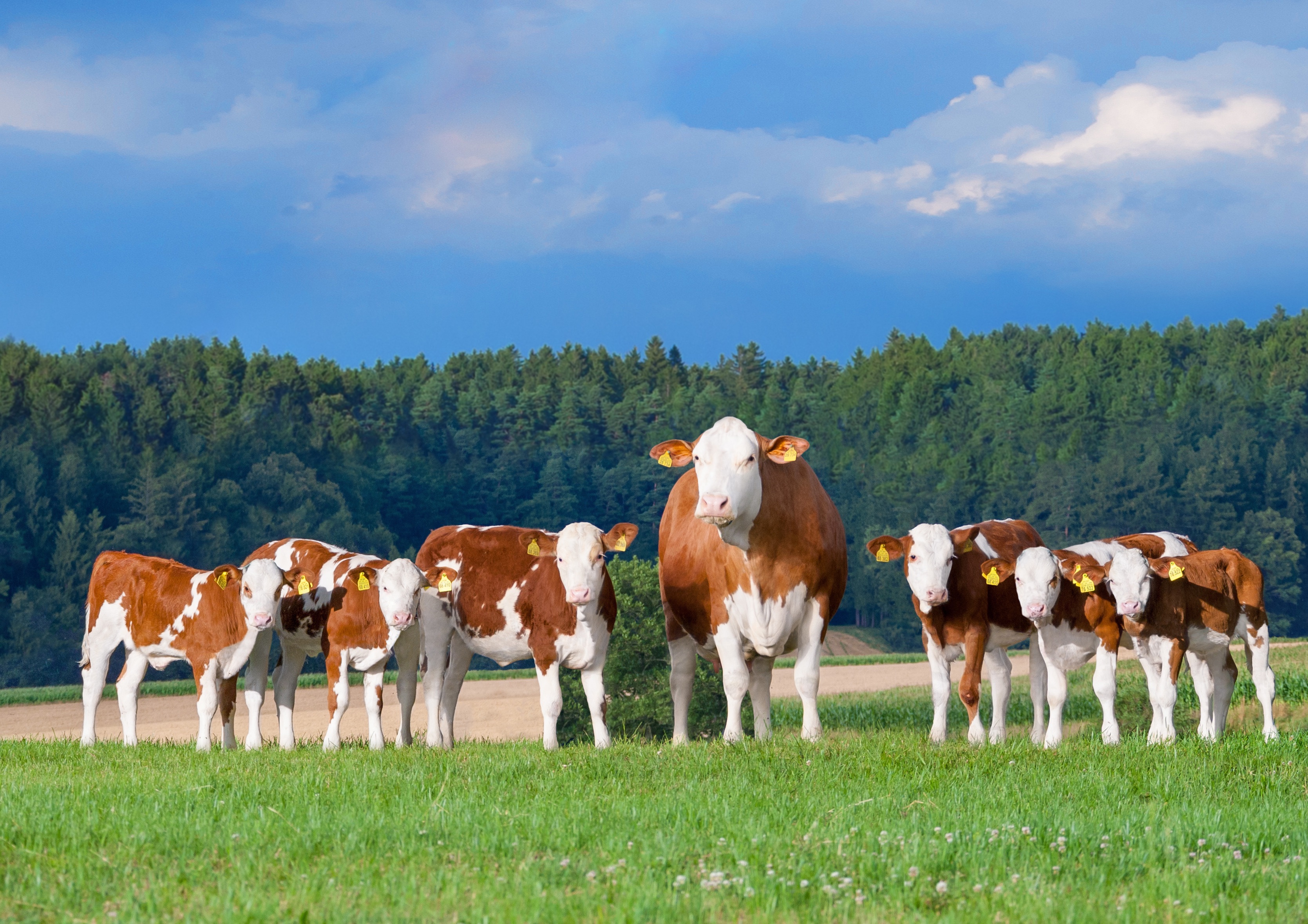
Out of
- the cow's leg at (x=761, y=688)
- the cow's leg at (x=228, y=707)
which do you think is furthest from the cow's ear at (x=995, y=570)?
the cow's leg at (x=228, y=707)

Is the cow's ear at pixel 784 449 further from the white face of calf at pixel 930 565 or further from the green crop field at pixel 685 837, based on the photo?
the green crop field at pixel 685 837

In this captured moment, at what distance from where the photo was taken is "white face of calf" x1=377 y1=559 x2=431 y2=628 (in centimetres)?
1189

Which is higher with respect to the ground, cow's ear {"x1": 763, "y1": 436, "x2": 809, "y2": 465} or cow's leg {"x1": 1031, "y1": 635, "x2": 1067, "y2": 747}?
cow's ear {"x1": 763, "y1": 436, "x2": 809, "y2": 465}

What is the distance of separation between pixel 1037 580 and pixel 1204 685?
2538 mm

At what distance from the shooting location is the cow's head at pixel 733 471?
978cm

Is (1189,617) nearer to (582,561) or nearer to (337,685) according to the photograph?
(582,561)

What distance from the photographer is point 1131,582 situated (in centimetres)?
1131

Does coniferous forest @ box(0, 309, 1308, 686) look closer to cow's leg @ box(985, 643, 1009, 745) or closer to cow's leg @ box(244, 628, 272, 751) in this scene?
cow's leg @ box(244, 628, 272, 751)

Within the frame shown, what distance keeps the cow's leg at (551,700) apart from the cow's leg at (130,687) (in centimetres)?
441

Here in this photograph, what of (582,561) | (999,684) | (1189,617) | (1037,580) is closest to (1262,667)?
(1189,617)

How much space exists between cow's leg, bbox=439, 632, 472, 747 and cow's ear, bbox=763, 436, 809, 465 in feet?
13.2

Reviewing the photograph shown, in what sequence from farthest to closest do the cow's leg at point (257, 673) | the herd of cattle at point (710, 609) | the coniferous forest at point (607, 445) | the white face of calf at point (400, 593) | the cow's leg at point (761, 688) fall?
the coniferous forest at point (607, 445) → the cow's leg at point (257, 673) → the cow's leg at point (761, 688) → the white face of calf at point (400, 593) → the herd of cattle at point (710, 609)

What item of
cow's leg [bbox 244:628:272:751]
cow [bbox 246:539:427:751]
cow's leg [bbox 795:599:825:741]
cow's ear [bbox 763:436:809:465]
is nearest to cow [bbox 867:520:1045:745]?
cow's leg [bbox 795:599:825:741]

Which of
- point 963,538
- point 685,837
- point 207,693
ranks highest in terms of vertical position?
point 963,538
